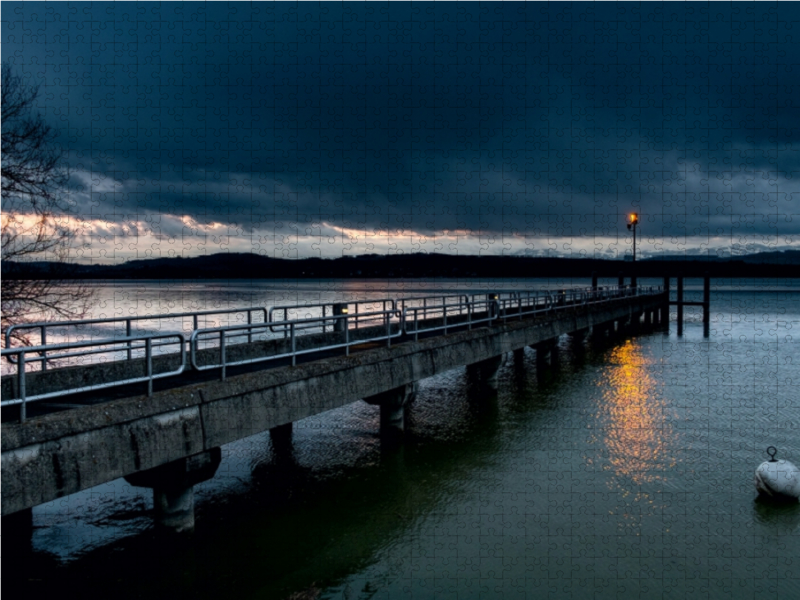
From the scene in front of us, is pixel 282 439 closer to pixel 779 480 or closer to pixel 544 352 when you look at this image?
pixel 779 480

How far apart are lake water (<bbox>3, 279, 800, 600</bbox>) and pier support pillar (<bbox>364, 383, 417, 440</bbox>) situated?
471 mm

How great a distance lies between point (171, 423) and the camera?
32.2 feet

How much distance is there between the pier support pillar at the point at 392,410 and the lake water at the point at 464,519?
1.55 ft

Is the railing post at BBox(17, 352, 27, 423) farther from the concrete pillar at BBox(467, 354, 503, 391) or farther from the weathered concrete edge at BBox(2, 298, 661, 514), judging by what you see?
the concrete pillar at BBox(467, 354, 503, 391)

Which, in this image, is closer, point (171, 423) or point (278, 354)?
point (171, 423)

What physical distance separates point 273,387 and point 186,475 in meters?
2.13

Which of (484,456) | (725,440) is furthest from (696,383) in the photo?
(484,456)

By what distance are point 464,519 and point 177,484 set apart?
493cm

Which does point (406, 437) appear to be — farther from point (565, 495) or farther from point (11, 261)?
point (11, 261)

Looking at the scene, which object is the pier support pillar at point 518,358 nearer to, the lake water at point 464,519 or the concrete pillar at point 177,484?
the lake water at point 464,519

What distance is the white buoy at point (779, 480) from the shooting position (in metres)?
13.0

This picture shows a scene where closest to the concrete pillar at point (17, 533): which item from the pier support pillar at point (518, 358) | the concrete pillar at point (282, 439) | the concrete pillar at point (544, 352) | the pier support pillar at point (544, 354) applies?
the concrete pillar at point (282, 439)

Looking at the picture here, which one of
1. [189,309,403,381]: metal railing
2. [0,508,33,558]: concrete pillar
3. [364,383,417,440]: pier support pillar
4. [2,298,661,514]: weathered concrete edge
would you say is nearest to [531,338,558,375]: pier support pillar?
[189,309,403,381]: metal railing

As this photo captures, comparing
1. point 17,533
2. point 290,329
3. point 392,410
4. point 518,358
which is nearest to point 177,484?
point 17,533
